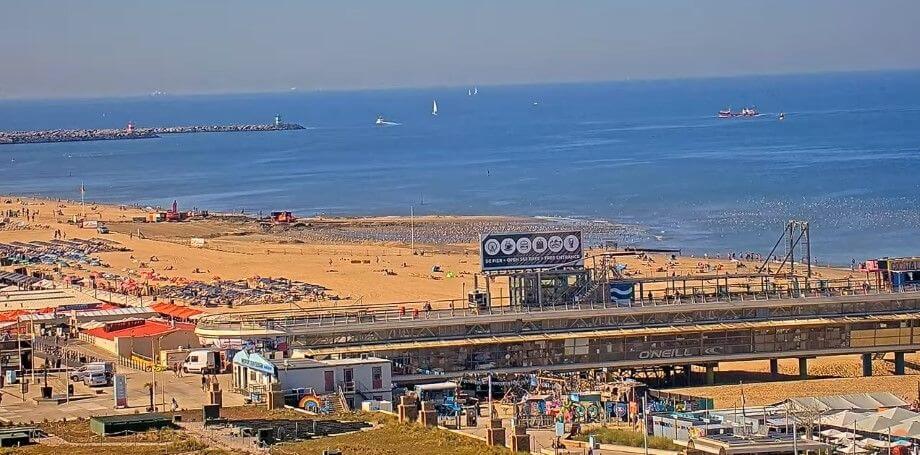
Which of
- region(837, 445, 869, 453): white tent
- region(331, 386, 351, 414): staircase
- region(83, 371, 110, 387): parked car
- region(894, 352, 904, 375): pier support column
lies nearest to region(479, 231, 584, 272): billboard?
region(894, 352, 904, 375): pier support column

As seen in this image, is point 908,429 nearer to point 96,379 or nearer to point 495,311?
point 495,311

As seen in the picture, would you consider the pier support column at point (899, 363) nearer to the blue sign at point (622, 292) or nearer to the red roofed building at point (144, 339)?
the blue sign at point (622, 292)

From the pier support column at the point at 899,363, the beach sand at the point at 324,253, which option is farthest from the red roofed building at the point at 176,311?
the pier support column at the point at 899,363

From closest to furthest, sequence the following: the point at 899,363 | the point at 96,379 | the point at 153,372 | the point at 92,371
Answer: the point at 96,379, the point at 92,371, the point at 153,372, the point at 899,363

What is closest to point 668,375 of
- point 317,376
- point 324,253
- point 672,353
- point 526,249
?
point 672,353

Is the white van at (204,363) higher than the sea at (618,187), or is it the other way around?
the sea at (618,187)

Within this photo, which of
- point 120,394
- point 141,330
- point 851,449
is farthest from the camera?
point 141,330
